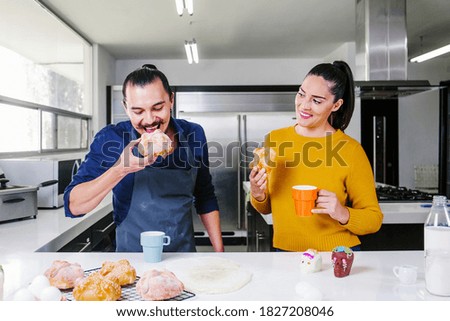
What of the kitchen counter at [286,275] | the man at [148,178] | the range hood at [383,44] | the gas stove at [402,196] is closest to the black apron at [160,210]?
the man at [148,178]

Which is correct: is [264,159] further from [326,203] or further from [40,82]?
[40,82]

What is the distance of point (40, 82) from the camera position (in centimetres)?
320

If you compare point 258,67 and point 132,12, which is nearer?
point 132,12

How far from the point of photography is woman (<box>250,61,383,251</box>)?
4.44 feet

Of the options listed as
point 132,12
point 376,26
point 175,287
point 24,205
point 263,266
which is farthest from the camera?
point 132,12

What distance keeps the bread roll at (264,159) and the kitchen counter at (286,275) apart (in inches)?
11.0

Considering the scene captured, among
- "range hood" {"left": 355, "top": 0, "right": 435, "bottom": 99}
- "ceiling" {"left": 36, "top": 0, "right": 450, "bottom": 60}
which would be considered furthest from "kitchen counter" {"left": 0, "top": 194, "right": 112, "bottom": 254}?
"range hood" {"left": 355, "top": 0, "right": 435, "bottom": 99}

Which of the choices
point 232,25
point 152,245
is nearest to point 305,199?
point 152,245

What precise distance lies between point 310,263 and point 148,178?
0.65m

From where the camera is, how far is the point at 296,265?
3.84ft

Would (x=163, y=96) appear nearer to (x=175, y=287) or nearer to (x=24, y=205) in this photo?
(x=175, y=287)

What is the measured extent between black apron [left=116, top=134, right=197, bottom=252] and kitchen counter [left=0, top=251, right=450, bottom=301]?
6.1 inches

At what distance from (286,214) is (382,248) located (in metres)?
1.00

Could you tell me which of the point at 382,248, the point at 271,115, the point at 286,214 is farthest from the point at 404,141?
the point at 286,214
